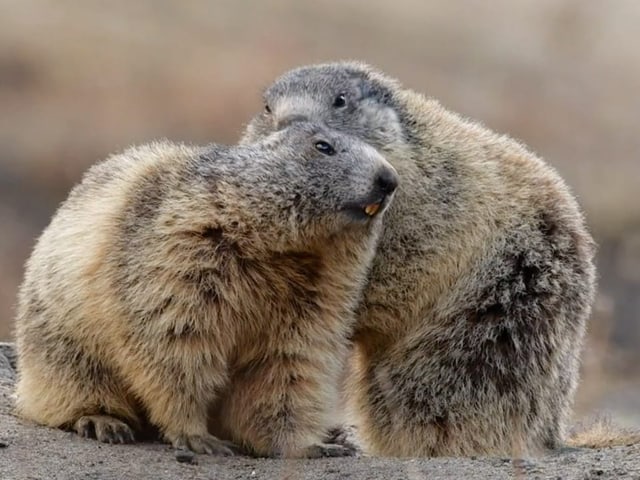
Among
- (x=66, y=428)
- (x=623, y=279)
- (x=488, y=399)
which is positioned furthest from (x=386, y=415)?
(x=623, y=279)

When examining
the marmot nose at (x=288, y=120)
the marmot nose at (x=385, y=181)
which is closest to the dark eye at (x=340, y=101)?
the marmot nose at (x=288, y=120)

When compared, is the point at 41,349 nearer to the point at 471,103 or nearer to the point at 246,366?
the point at 246,366

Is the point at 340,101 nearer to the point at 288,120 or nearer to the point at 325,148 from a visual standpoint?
the point at 288,120

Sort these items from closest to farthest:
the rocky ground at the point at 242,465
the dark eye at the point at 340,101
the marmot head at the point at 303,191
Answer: the rocky ground at the point at 242,465 → the marmot head at the point at 303,191 → the dark eye at the point at 340,101

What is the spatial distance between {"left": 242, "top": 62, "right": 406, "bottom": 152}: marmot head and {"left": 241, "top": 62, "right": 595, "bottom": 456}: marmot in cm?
4

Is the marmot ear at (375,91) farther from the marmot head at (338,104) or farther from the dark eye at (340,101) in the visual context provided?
the dark eye at (340,101)

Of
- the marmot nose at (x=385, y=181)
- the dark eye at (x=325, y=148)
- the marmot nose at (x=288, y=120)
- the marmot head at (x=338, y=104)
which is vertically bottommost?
the marmot nose at (x=385, y=181)

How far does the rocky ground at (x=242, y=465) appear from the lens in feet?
22.1

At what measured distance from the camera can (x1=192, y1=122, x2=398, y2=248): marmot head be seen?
7.39 meters

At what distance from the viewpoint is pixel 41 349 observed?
25.6 feet

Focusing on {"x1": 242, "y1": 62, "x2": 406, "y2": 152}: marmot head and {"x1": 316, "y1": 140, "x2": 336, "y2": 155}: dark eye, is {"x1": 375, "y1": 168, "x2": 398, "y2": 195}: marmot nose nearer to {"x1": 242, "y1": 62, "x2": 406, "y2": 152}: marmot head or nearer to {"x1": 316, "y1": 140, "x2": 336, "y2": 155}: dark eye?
{"x1": 316, "y1": 140, "x2": 336, "y2": 155}: dark eye

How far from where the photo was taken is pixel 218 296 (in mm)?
7250

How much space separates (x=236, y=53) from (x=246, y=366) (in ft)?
46.2

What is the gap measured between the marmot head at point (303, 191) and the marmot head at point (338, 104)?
90 centimetres
